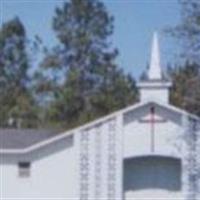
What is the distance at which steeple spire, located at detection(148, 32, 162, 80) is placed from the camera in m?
36.5

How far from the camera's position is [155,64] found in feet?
121

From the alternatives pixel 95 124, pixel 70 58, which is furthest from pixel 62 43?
pixel 95 124

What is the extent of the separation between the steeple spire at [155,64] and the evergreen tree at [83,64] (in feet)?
→ 55.9

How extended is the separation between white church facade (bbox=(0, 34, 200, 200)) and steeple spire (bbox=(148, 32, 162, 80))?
0.43 meters

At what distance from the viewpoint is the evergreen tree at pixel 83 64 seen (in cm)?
5512

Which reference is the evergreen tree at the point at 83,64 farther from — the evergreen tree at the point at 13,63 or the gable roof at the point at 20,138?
the gable roof at the point at 20,138

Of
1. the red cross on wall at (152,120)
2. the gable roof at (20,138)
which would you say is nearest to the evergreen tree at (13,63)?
the gable roof at (20,138)

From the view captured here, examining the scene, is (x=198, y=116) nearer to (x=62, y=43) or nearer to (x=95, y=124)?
(x=95, y=124)

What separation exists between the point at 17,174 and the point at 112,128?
3596 mm

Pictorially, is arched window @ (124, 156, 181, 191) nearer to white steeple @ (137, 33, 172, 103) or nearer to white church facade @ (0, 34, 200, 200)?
white church facade @ (0, 34, 200, 200)

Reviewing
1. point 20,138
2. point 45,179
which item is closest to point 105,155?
point 45,179

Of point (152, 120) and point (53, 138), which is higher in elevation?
point (152, 120)

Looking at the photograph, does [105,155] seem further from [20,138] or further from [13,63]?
[13,63]

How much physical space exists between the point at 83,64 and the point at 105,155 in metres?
21.5
